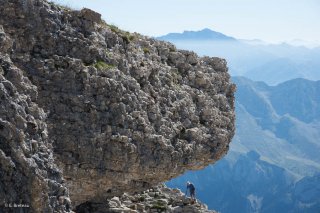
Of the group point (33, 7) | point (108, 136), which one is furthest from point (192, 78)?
point (33, 7)

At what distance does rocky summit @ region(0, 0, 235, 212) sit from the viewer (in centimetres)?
2023

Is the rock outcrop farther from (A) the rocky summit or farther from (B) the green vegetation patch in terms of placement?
(B) the green vegetation patch

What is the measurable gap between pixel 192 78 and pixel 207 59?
12.9 feet

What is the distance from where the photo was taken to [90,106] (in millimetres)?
24750

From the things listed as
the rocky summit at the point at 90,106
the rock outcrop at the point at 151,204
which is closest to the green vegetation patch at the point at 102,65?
the rocky summit at the point at 90,106

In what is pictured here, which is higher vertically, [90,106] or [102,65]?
[102,65]

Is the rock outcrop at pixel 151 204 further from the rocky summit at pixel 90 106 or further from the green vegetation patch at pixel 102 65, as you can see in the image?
the green vegetation patch at pixel 102 65

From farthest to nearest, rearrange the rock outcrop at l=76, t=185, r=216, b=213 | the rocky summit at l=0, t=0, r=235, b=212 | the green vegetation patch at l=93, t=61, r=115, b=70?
the rock outcrop at l=76, t=185, r=216, b=213 < the green vegetation patch at l=93, t=61, r=115, b=70 < the rocky summit at l=0, t=0, r=235, b=212

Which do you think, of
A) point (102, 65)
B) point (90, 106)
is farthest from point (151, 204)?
point (102, 65)

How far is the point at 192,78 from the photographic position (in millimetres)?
33094

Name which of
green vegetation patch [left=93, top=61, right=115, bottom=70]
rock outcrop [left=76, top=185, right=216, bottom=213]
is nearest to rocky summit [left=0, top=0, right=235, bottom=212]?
green vegetation patch [left=93, top=61, right=115, bottom=70]

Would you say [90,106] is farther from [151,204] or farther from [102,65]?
[151,204]

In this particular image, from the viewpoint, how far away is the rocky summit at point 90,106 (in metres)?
20.2

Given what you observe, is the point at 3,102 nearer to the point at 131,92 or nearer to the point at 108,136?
the point at 108,136
